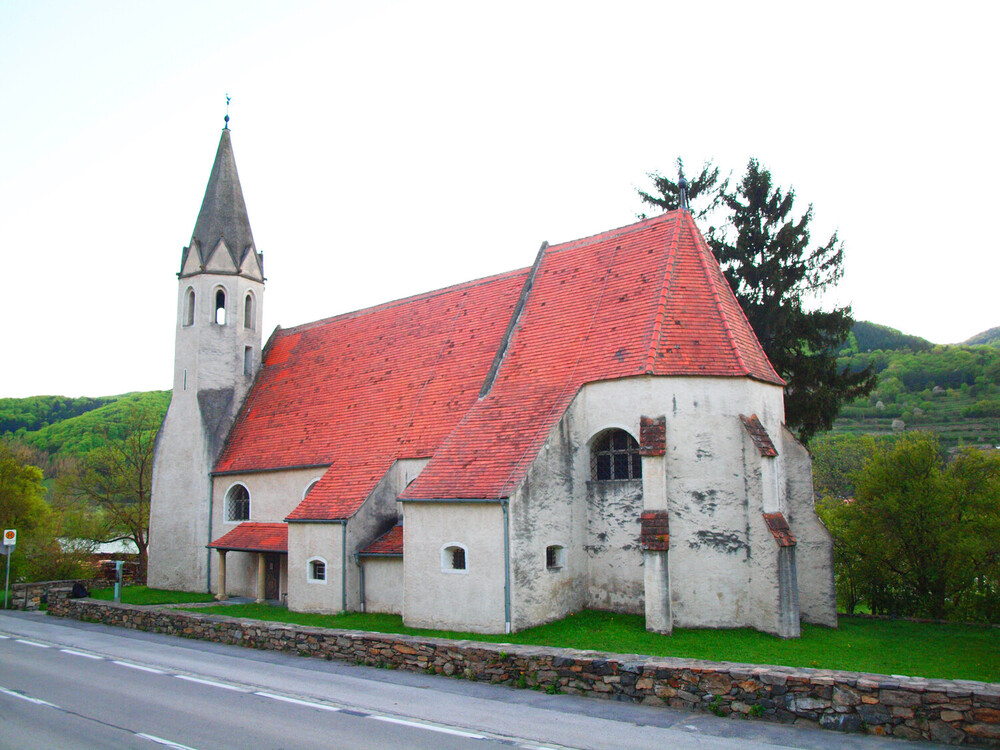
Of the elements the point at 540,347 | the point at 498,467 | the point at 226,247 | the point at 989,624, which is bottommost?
the point at 989,624

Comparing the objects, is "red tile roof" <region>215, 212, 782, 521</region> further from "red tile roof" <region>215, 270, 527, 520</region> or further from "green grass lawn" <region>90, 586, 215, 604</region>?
"green grass lawn" <region>90, 586, 215, 604</region>

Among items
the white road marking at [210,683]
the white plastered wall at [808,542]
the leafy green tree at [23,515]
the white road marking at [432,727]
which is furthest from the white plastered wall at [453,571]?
the leafy green tree at [23,515]

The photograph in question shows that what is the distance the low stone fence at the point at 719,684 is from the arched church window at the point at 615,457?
23.0 ft

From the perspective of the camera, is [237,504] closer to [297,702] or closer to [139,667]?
[139,667]

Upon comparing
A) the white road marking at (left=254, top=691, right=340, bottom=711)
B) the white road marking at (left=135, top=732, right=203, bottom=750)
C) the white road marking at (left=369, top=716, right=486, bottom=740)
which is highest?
Answer: the white road marking at (left=135, top=732, right=203, bottom=750)

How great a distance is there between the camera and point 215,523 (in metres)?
27.3

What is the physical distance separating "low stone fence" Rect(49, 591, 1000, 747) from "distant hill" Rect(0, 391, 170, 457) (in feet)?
119

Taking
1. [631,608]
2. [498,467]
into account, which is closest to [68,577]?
[498,467]

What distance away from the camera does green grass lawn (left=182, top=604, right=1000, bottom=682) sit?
13.1 meters

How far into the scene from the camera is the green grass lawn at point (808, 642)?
1310cm

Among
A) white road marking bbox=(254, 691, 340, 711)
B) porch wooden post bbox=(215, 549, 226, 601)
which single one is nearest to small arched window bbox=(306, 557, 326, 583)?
porch wooden post bbox=(215, 549, 226, 601)

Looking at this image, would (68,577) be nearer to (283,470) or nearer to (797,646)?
(283,470)

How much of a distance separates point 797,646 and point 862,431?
74.7 metres

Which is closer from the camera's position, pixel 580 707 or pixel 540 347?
pixel 580 707
